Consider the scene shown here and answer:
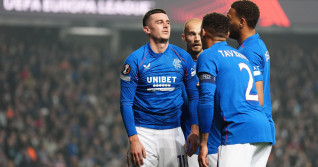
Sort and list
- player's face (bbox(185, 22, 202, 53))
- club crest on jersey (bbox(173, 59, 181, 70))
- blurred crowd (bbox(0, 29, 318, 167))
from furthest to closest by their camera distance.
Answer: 1. blurred crowd (bbox(0, 29, 318, 167))
2. player's face (bbox(185, 22, 202, 53))
3. club crest on jersey (bbox(173, 59, 181, 70))

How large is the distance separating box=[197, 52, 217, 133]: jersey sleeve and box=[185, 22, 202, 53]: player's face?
5.38 ft

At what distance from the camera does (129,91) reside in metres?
5.20

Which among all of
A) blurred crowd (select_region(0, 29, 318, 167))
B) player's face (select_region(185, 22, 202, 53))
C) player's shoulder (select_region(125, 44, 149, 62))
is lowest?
blurred crowd (select_region(0, 29, 318, 167))

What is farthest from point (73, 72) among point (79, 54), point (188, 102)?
point (188, 102)

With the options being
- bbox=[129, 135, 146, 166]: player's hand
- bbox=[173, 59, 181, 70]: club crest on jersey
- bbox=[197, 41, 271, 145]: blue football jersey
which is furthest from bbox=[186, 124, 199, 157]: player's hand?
bbox=[197, 41, 271, 145]: blue football jersey

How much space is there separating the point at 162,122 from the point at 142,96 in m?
0.34

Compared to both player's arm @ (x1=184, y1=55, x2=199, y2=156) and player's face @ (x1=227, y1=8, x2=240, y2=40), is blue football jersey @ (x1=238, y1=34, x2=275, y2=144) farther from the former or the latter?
player's arm @ (x1=184, y1=55, x2=199, y2=156)

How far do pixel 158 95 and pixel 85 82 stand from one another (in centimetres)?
1843

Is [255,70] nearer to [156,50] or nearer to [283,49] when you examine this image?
[156,50]

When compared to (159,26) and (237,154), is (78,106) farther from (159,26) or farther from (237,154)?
(237,154)

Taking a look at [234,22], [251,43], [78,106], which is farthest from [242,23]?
[78,106]

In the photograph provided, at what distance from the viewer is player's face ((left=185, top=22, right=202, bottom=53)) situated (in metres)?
6.07

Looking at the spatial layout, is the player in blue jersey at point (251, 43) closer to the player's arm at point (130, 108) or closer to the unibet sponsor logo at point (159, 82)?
the unibet sponsor logo at point (159, 82)

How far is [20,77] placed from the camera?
71.3ft
